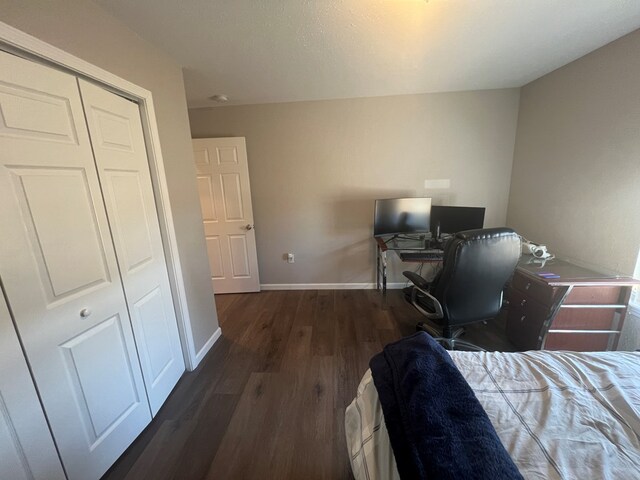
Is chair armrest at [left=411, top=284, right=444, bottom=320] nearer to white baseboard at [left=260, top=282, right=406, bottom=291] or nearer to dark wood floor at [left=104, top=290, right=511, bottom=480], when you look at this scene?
dark wood floor at [left=104, top=290, right=511, bottom=480]

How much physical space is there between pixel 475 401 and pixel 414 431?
0.24 meters

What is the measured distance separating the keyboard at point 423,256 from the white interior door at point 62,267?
2.37 meters

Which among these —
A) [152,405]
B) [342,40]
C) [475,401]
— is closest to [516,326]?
[475,401]

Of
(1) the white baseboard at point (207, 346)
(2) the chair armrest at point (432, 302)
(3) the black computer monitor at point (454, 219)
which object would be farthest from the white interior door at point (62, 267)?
(3) the black computer monitor at point (454, 219)

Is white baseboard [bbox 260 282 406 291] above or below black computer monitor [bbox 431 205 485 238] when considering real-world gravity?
below

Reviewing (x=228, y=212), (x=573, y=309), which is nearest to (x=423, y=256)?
(x=573, y=309)

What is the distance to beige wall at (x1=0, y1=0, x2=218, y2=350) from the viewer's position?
1.02m

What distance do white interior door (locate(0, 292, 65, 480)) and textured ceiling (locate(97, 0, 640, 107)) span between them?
1670mm

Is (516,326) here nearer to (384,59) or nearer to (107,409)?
(384,59)

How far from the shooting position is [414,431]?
689 millimetres

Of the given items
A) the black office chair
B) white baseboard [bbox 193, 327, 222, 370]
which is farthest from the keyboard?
white baseboard [bbox 193, 327, 222, 370]

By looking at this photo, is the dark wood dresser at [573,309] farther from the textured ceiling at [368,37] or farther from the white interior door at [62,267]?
the white interior door at [62,267]

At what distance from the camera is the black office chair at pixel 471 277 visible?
155 centimetres

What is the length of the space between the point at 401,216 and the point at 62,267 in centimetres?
284
